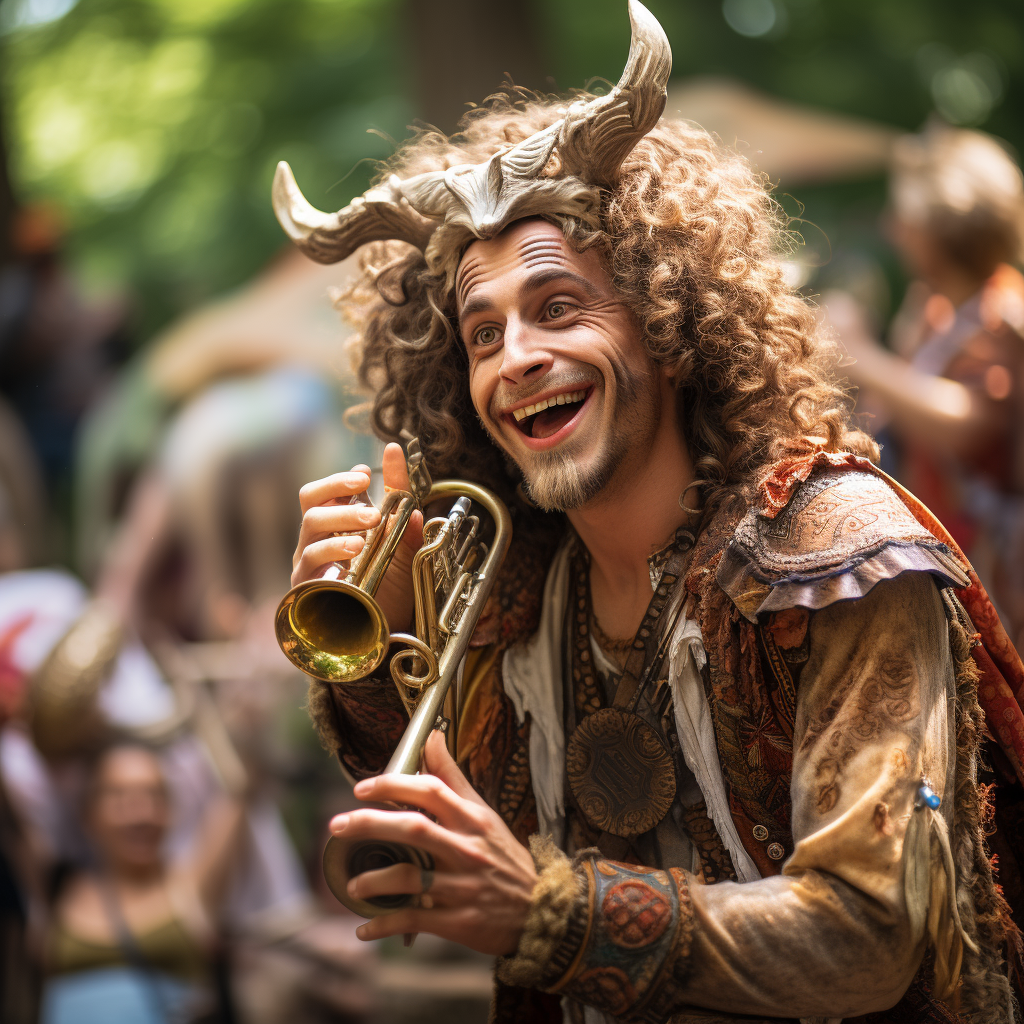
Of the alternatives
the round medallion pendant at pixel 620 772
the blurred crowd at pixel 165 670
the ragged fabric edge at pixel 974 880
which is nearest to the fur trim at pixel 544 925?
the round medallion pendant at pixel 620 772

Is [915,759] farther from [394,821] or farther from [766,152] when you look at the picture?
[766,152]

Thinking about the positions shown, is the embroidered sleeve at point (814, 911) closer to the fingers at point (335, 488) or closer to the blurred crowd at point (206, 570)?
the fingers at point (335, 488)

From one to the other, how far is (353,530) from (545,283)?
24.1 inches

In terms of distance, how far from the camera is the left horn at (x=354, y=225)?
2.37 metres

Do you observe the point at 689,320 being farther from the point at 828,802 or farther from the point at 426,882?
the point at 426,882

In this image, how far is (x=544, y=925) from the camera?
1739mm

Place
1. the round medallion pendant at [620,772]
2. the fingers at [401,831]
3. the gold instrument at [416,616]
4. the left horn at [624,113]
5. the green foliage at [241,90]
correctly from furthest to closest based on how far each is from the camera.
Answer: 1. the green foliage at [241,90]
2. the round medallion pendant at [620,772]
3. the left horn at [624,113]
4. the gold instrument at [416,616]
5. the fingers at [401,831]

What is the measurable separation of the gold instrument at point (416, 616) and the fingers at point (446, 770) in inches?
0.8

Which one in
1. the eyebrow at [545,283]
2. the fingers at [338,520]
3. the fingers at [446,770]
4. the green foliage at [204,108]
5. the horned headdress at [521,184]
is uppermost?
the horned headdress at [521,184]

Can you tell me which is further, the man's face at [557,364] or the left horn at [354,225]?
the left horn at [354,225]

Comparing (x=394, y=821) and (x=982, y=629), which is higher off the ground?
(x=394, y=821)

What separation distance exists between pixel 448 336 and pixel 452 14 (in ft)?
14.6

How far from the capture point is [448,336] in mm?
2463

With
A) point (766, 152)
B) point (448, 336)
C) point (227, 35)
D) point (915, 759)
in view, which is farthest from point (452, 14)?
point (915, 759)
